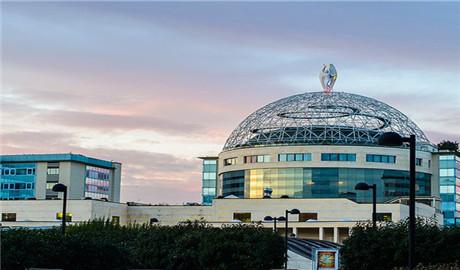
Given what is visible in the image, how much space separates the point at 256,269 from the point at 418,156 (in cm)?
8042

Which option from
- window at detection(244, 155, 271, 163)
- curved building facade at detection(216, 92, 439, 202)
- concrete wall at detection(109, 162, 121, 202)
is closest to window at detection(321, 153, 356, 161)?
curved building facade at detection(216, 92, 439, 202)

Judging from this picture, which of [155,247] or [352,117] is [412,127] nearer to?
[352,117]

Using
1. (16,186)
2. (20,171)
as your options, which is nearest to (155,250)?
(20,171)

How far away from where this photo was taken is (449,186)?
13025 centimetres

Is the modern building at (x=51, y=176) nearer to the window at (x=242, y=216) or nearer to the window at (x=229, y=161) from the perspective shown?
the window at (x=229, y=161)

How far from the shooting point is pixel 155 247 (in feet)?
156

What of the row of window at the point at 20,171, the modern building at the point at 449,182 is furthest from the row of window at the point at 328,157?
the row of window at the point at 20,171

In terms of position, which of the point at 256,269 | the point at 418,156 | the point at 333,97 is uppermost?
the point at 333,97

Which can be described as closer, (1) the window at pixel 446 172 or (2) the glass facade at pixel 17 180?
(1) the window at pixel 446 172

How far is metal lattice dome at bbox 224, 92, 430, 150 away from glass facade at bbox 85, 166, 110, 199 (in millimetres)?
54078

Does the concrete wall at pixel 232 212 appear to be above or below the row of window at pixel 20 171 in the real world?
below

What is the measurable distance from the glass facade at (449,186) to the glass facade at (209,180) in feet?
132

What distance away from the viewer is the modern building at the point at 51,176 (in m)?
161

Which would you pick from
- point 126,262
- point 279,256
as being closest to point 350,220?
point 279,256
